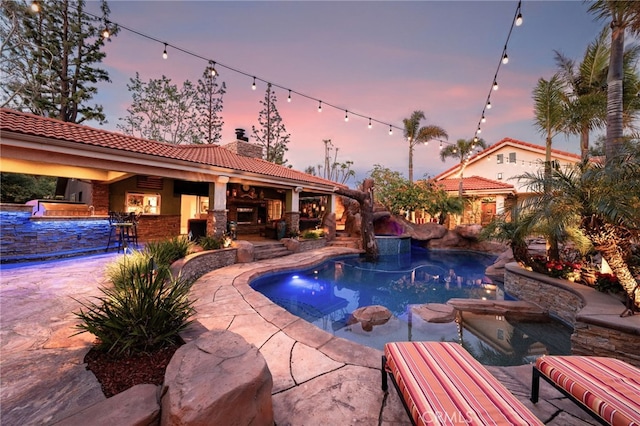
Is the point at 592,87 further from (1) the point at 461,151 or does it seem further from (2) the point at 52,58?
(2) the point at 52,58

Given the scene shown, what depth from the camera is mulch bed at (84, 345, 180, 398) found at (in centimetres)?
212

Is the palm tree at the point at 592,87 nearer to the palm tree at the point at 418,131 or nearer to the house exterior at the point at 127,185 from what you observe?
the palm tree at the point at 418,131

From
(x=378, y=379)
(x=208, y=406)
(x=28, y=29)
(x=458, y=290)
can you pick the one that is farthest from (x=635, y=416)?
(x=28, y=29)

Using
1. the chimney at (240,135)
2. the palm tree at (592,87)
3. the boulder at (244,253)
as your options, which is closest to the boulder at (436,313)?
the boulder at (244,253)

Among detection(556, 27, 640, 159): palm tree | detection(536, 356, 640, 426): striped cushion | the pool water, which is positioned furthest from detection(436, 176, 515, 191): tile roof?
detection(536, 356, 640, 426): striped cushion

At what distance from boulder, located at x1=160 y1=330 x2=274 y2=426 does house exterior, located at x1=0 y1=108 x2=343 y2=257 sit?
7.13 m

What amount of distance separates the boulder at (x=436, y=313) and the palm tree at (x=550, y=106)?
6466 mm

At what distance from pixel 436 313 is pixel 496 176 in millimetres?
20082

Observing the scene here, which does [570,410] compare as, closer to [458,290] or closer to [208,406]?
[208,406]

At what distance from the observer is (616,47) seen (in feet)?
18.1

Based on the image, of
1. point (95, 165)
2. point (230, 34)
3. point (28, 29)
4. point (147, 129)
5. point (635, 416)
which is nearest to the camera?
point (635, 416)

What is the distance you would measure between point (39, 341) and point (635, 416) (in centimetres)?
581

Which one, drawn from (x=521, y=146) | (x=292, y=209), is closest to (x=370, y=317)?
(x=292, y=209)

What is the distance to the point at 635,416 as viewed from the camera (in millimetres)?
1667
